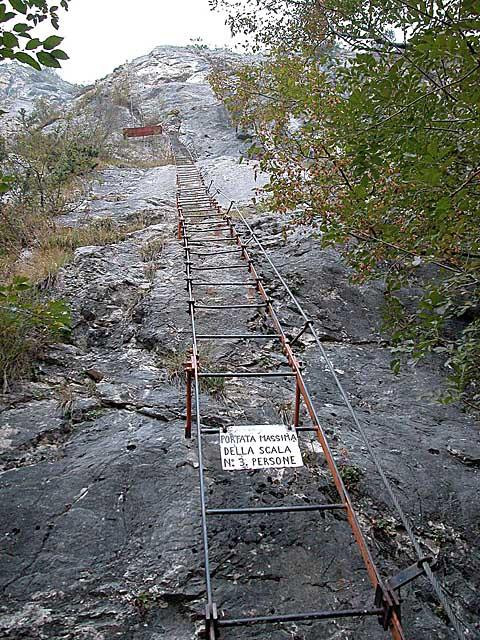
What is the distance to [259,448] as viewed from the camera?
3.53 m

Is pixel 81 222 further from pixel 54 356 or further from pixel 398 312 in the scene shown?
pixel 398 312

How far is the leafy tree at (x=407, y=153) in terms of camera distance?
2.69 m

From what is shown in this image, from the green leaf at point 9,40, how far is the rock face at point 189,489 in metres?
2.50

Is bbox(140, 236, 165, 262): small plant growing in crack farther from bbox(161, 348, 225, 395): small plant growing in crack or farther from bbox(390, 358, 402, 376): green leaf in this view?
bbox(390, 358, 402, 376): green leaf

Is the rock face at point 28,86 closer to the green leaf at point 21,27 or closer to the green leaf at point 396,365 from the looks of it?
the green leaf at point 396,365

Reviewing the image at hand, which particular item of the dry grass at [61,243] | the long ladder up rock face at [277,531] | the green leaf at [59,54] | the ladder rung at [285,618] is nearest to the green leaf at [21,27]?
the green leaf at [59,54]

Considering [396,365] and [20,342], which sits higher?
[396,365]

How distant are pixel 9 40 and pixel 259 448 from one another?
8.53 ft

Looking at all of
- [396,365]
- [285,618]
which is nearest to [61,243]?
[396,365]

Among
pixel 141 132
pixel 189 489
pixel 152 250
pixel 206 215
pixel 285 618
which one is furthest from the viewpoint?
pixel 141 132

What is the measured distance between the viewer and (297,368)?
4.06m

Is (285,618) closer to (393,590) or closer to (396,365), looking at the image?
(393,590)

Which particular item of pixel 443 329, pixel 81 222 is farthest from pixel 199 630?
pixel 81 222

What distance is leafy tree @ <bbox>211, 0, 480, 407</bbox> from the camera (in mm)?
2691
